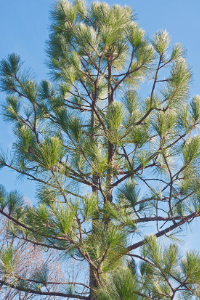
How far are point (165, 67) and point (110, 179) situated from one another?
103cm

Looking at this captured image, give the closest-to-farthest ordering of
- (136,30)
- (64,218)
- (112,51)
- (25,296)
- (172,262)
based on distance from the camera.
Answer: (64,218), (172,262), (136,30), (112,51), (25,296)

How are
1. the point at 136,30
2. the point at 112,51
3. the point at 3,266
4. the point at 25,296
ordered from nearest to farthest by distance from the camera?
1. the point at 3,266
2. the point at 136,30
3. the point at 112,51
4. the point at 25,296

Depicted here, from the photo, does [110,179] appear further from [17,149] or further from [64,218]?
[64,218]

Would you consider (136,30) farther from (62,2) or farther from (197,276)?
(197,276)

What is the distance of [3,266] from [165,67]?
6.32 feet

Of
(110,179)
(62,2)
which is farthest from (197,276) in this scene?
(62,2)

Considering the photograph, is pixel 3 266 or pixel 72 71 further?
pixel 72 71

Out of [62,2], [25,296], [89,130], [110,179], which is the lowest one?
[25,296]

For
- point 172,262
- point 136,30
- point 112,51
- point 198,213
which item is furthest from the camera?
point 112,51

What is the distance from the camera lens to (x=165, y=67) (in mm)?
2637

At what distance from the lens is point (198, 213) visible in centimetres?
219

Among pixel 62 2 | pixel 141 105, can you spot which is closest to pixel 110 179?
pixel 141 105

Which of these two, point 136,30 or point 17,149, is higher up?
point 136,30

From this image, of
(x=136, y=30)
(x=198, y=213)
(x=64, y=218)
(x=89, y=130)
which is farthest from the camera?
(x=89, y=130)
